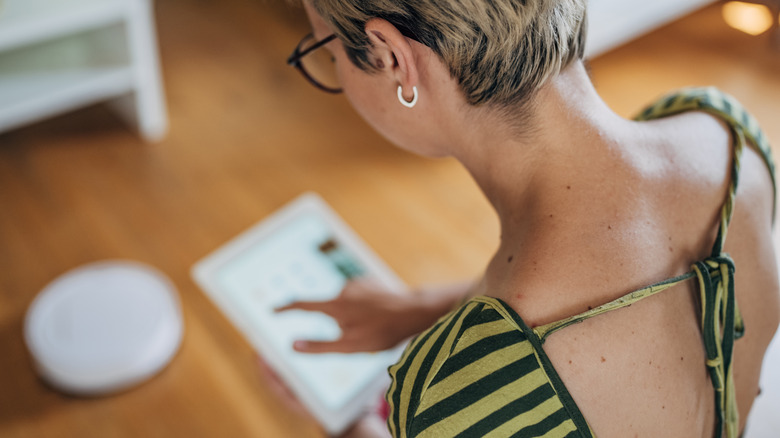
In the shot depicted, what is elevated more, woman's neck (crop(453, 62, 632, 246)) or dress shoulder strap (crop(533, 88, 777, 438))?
woman's neck (crop(453, 62, 632, 246))

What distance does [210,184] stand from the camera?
142 centimetres

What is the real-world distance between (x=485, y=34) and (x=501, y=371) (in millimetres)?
277

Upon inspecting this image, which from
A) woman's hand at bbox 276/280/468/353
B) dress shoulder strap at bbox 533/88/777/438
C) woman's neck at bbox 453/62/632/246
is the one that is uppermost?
woman's neck at bbox 453/62/632/246

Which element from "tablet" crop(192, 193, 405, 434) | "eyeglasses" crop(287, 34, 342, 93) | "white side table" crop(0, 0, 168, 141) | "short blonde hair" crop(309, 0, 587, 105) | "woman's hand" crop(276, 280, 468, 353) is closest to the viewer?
"short blonde hair" crop(309, 0, 587, 105)

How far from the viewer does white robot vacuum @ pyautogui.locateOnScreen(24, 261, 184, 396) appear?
1083 millimetres

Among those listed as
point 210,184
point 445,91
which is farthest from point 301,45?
point 210,184

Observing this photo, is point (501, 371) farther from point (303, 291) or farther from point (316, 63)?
point (303, 291)

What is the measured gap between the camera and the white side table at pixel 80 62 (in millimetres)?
1207

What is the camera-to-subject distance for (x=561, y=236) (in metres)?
0.60

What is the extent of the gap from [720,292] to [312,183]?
95cm

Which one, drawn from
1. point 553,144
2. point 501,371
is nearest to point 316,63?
point 553,144

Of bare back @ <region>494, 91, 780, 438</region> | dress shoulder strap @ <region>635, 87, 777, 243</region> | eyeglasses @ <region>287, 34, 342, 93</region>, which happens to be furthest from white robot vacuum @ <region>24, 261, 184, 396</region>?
dress shoulder strap @ <region>635, 87, 777, 243</region>

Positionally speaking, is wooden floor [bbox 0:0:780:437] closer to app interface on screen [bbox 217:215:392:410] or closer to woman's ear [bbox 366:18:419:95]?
app interface on screen [bbox 217:215:392:410]

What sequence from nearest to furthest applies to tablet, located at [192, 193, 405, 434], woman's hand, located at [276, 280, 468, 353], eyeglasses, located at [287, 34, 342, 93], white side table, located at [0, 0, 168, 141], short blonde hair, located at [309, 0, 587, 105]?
1. short blonde hair, located at [309, 0, 587, 105]
2. eyeglasses, located at [287, 34, 342, 93]
3. woman's hand, located at [276, 280, 468, 353]
4. tablet, located at [192, 193, 405, 434]
5. white side table, located at [0, 0, 168, 141]
